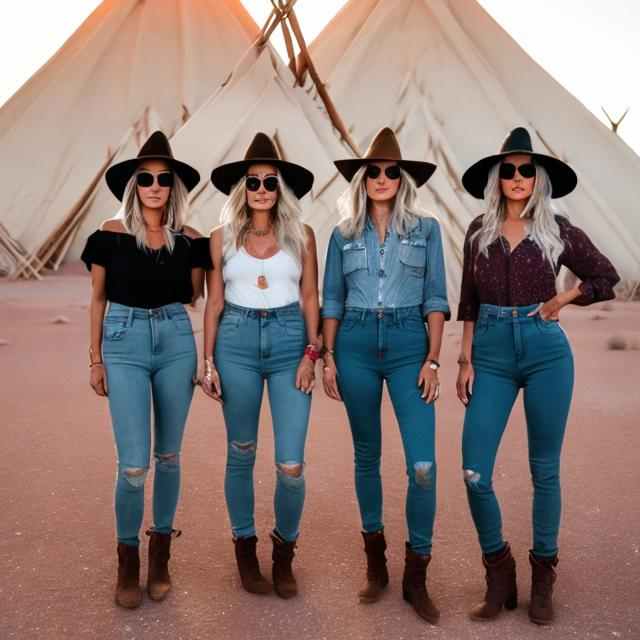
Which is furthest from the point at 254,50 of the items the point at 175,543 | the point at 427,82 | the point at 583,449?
the point at 175,543

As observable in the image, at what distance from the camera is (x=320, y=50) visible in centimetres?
2894

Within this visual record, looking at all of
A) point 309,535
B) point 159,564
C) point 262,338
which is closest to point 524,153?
point 262,338

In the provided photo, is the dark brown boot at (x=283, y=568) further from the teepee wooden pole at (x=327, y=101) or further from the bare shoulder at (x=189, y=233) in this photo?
the teepee wooden pole at (x=327, y=101)

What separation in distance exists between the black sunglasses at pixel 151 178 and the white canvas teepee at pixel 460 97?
1846 cm

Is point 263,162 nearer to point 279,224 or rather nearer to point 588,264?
point 279,224

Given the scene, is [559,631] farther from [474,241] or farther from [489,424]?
[474,241]

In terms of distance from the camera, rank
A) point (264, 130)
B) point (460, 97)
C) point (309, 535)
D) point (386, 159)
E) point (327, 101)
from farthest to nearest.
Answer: point (460, 97), point (327, 101), point (264, 130), point (309, 535), point (386, 159)

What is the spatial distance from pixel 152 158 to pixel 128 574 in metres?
1.85

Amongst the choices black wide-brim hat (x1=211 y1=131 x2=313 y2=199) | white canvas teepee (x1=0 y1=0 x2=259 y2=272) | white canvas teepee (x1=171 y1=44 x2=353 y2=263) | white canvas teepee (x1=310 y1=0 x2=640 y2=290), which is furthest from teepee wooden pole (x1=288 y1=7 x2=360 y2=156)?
black wide-brim hat (x1=211 y1=131 x2=313 y2=199)

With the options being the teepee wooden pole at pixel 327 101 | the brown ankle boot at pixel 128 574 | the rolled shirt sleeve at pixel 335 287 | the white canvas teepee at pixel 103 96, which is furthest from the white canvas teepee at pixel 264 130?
the brown ankle boot at pixel 128 574

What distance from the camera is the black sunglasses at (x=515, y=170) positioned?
10.9 ft

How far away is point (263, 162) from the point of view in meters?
3.51

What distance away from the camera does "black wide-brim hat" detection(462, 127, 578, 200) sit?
10.9 feet

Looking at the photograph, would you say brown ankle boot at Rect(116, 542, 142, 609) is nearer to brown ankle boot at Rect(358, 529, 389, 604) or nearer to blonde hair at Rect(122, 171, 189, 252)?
brown ankle boot at Rect(358, 529, 389, 604)
